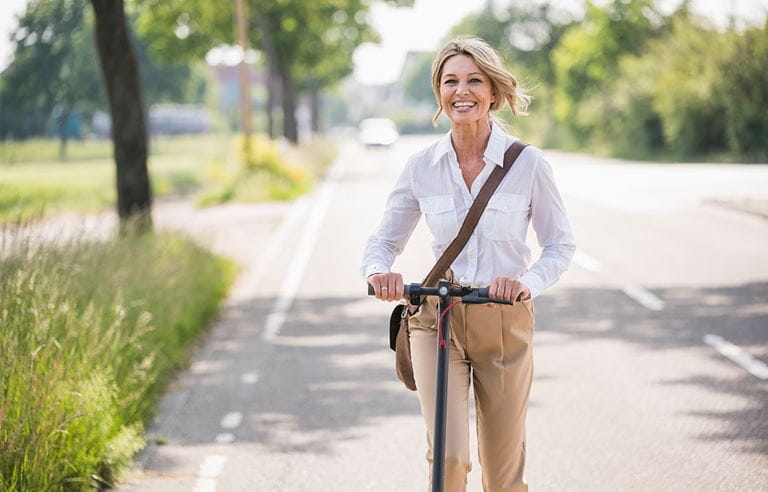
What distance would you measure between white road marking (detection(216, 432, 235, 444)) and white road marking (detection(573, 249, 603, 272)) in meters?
7.01

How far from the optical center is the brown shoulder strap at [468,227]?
3586 mm

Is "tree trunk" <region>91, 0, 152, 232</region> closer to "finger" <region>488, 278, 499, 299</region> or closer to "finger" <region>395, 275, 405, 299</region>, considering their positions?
"finger" <region>395, 275, 405, 299</region>

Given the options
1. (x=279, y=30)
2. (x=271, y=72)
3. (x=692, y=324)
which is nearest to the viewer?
(x=692, y=324)

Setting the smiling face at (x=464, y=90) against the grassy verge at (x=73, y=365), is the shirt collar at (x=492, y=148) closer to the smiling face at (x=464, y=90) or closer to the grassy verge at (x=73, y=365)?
the smiling face at (x=464, y=90)

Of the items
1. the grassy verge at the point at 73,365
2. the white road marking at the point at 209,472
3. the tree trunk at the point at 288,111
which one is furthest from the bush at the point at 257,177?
the white road marking at the point at 209,472

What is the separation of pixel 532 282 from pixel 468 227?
0.87 ft

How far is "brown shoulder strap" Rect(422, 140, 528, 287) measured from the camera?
141 inches

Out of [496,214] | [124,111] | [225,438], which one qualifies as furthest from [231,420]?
[124,111]

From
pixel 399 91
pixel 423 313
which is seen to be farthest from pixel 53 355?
pixel 399 91

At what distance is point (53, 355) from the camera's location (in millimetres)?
5734

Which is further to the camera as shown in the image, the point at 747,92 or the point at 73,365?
the point at 747,92

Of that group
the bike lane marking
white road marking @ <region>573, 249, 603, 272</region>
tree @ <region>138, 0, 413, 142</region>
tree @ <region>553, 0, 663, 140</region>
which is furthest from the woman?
tree @ <region>553, 0, 663, 140</region>

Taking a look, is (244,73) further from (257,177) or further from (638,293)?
(638,293)

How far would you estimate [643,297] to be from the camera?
425 inches
